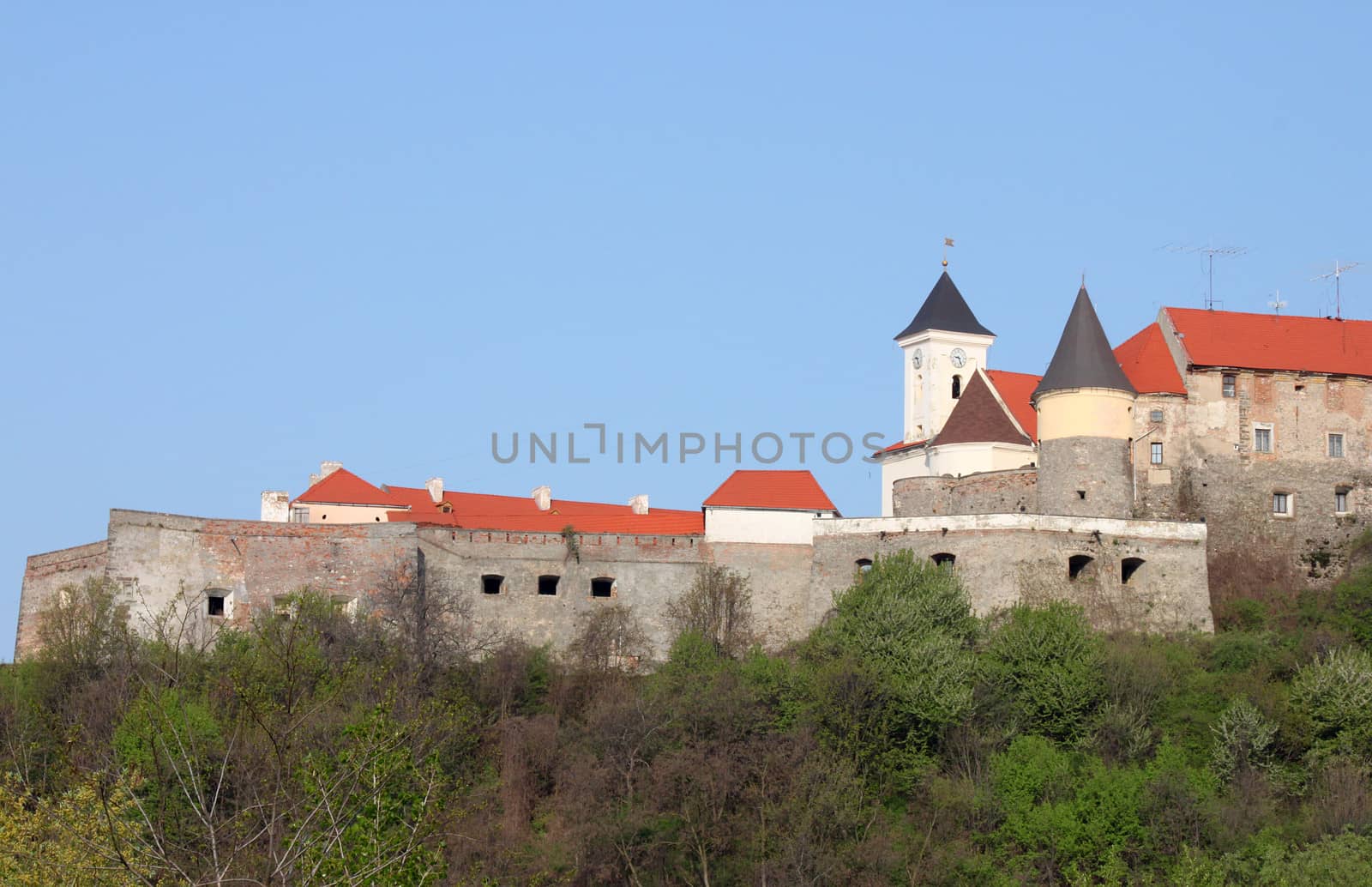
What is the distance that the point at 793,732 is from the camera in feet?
130

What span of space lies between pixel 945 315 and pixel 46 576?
27.5 m

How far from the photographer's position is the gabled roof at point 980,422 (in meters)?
49.7

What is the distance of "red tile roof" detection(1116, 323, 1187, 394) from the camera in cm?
4819

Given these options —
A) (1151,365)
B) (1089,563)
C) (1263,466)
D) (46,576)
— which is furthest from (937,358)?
(46,576)

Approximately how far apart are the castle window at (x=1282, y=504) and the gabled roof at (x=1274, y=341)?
3.27 metres

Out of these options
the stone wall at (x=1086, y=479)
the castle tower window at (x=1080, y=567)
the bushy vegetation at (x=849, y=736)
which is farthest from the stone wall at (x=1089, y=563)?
the bushy vegetation at (x=849, y=736)

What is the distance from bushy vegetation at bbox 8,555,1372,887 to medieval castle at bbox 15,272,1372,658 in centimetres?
123

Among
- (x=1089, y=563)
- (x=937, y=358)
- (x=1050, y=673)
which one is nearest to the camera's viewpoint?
(x=1050, y=673)

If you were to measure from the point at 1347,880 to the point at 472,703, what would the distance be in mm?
19006

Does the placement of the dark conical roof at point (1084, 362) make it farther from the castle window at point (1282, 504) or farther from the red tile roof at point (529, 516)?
the red tile roof at point (529, 516)

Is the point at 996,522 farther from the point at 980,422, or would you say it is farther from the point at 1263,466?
the point at 1263,466

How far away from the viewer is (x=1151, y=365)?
48844 millimetres

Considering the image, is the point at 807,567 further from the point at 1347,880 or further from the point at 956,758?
the point at 1347,880

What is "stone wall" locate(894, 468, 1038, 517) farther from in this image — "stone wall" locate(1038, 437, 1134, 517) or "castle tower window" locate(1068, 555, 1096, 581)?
"castle tower window" locate(1068, 555, 1096, 581)
